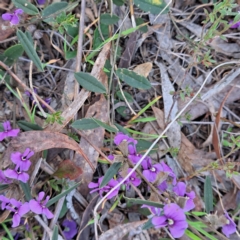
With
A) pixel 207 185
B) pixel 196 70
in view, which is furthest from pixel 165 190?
pixel 196 70

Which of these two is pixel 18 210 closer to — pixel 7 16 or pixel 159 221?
pixel 159 221

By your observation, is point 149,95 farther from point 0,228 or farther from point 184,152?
point 0,228

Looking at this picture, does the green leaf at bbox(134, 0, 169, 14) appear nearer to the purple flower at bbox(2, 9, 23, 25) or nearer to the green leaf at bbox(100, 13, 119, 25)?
the green leaf at bbox(100, 13, 119, 25)

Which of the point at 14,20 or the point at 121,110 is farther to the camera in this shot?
the point at 121,110

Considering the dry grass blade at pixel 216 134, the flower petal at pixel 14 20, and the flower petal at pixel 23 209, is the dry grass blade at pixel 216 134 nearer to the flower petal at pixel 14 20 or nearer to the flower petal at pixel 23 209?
the flower petal at pixel 23 209

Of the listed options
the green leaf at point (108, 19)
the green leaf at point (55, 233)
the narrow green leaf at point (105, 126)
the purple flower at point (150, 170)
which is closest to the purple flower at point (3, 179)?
the green leaf at point (55, 233)

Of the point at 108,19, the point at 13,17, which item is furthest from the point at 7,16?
the point at 108,19

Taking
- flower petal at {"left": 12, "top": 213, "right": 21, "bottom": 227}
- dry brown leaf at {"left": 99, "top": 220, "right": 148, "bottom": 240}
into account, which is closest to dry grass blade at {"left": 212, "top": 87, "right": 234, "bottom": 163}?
dry brown leaf at {"left": 99, "top": 220, "right": 148, "bottom": 240}
